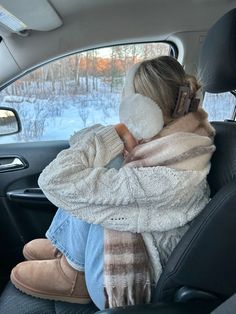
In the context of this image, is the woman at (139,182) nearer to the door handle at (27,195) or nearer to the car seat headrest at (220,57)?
the car seat headrest at (220,57)

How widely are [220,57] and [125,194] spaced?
0.55 m

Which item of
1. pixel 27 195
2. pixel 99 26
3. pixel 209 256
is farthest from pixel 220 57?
pixel 27 195

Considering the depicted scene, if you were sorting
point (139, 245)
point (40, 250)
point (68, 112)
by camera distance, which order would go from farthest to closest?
point (68, 112) < point (40, 250) < point (139, 245)

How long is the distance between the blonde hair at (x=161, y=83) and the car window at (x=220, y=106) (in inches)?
36.1

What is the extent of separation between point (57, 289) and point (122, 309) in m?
0.34

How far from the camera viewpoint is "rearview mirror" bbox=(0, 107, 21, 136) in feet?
6.18

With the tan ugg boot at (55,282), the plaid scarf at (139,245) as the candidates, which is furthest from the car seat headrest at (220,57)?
the tan ugg boot at (55,282)

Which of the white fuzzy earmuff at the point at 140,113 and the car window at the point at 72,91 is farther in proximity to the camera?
the car window at the point at 72,91

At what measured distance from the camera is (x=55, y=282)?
3.86 ft

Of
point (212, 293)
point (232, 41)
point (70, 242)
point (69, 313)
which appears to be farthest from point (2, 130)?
point (212, 293)

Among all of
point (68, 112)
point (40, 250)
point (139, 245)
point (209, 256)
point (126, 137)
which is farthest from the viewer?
point (68, 112)

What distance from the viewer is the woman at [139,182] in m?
1.00

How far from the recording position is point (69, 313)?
3.73 ft

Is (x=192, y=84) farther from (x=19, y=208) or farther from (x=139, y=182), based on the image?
(x=19, y=208)
